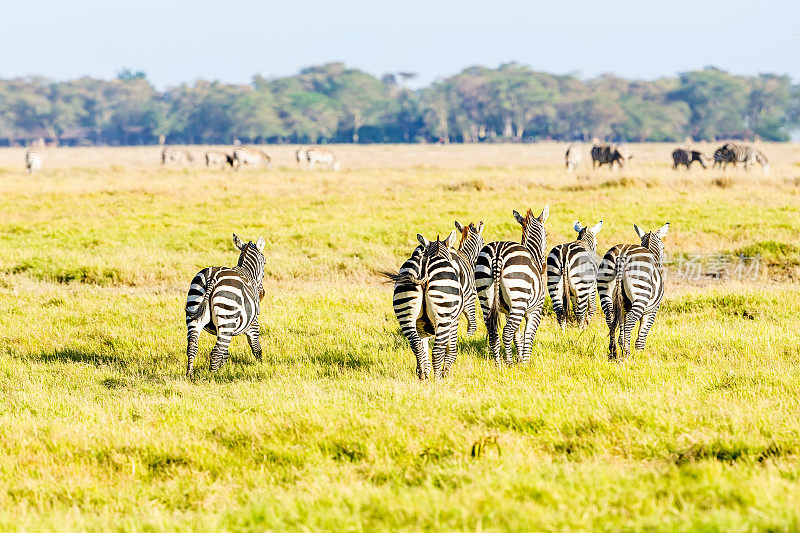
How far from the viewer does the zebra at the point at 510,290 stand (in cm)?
898

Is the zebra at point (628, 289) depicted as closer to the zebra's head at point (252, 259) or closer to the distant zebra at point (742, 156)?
the zebra's head at point (252, 259)

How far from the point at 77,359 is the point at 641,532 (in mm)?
7909

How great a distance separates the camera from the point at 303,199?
2720cm

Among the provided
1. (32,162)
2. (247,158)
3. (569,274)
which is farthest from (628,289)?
(247,158)

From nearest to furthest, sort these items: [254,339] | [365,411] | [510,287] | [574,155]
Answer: [365,411], [510,287], [254,339], [574,155]

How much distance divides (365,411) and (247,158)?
147 ft

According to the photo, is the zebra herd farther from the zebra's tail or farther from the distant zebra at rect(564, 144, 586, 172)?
the distant zebra at rect(564, 144, 586, 172)

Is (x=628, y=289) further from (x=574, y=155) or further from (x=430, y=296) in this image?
(x=574, y=155)

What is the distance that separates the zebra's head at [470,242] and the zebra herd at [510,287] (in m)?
0.02

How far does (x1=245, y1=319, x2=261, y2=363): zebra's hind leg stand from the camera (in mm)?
9977

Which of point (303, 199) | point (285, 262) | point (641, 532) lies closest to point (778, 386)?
point (641, 532)

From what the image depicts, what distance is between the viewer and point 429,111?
117562 millimetres

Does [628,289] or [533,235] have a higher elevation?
[533,235]

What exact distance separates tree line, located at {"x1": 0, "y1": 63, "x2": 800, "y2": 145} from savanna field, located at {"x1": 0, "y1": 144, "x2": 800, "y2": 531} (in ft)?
317
